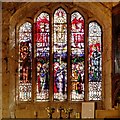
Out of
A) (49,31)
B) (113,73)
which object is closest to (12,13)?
(49,31)

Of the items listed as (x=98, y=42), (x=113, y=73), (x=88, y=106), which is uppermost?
(x=98, y=42)

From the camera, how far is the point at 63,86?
32.0ft

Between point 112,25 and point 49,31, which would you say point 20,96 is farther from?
point 112,25

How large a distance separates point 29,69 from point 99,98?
1462 mm

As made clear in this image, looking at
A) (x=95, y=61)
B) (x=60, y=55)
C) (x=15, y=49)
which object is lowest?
(x=95, y=61)

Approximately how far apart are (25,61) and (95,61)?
1.36m

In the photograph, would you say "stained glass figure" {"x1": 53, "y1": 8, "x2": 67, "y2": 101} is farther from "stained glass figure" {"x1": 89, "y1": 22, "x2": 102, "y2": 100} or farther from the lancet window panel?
"stained glass figure" {"x1": 89, "y1": 22, "x2": 102, "y2": 100}

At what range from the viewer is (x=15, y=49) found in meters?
9.70

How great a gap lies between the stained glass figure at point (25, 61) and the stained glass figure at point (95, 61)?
1.18 meters

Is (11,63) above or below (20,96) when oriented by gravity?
above

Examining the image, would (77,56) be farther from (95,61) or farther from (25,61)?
(25,61)

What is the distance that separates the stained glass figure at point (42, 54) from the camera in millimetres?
9727

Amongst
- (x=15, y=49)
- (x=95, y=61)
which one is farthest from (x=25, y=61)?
(x=95, y=61)

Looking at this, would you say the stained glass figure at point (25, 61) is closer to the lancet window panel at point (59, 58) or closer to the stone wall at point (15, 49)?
the lancet window panel at point (59, 58)
